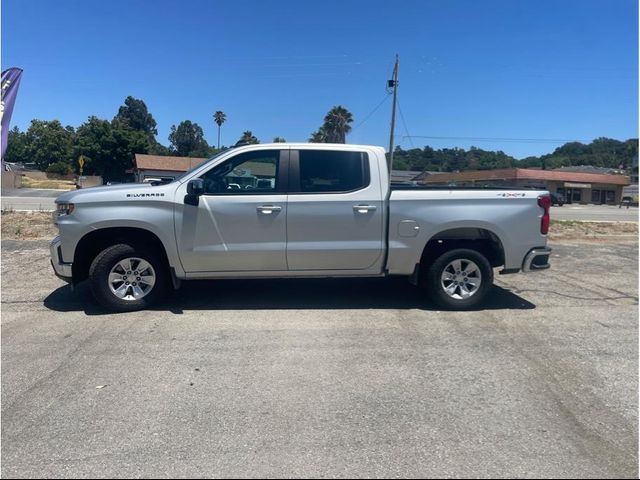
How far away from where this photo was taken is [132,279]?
19.7 ft

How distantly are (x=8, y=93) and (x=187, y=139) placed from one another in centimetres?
11809

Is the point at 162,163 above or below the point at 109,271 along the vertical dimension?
above

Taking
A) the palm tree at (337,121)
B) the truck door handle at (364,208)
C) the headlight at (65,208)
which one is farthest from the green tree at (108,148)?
the truck door handle at (364,208)

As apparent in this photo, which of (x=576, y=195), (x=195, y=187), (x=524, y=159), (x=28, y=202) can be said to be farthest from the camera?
(x=524, y=159)

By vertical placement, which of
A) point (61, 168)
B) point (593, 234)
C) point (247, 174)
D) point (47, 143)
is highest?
point (47, 143)

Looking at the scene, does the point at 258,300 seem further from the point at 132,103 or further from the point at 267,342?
the point at 132,103

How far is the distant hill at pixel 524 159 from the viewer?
8800 centimetres

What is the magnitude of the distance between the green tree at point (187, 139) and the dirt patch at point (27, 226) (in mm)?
108332

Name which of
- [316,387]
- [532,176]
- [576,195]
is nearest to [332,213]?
[316,387]

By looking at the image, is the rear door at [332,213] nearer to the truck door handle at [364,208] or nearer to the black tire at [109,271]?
the truck door handle at [364,208]

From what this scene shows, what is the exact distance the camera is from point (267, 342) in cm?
507

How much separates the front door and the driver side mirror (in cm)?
12

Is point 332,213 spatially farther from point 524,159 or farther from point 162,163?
point 524,159

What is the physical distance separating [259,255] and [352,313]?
4.38 ft
